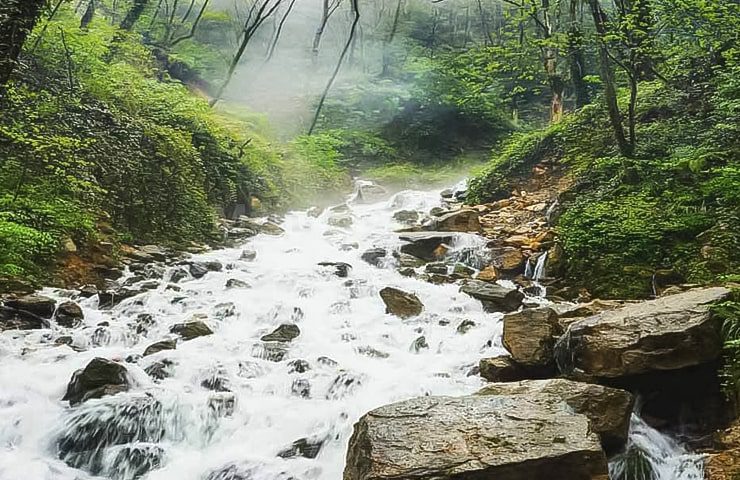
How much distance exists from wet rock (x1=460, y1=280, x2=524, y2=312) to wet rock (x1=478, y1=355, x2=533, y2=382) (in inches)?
72.0

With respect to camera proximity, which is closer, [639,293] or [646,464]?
[646,464]

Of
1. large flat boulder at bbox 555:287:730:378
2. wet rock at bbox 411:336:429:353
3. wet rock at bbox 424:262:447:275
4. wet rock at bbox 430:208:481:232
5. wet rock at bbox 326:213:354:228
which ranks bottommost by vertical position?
wet rock at bbox 326:213:354:228

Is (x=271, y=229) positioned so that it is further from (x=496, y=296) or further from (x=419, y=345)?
(x=419, y=345)

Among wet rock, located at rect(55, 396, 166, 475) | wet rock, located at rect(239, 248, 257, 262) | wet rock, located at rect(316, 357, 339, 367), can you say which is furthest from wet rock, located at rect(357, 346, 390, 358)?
wet rock, located at rect(239, 248, 257, 262)

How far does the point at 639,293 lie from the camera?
6879 mm

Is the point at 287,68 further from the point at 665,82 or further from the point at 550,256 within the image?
the point at 550,256

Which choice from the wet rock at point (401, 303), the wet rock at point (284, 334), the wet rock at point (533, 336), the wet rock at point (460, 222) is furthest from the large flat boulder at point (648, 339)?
the wet rock at point (460, 222)

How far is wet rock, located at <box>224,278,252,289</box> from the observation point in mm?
8883

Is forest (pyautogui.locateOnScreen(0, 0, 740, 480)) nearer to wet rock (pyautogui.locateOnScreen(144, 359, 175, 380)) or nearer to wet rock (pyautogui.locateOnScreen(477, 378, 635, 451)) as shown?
wet rock (pyautogui.locateOnScreen(477, 378, 635, 451))

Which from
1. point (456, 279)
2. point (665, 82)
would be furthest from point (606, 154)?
point (456, 279)

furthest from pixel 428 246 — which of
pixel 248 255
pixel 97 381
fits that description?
pixel 97 381

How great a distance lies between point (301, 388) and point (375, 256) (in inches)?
198

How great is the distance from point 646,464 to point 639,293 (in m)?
3.16

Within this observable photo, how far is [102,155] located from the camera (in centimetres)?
967
